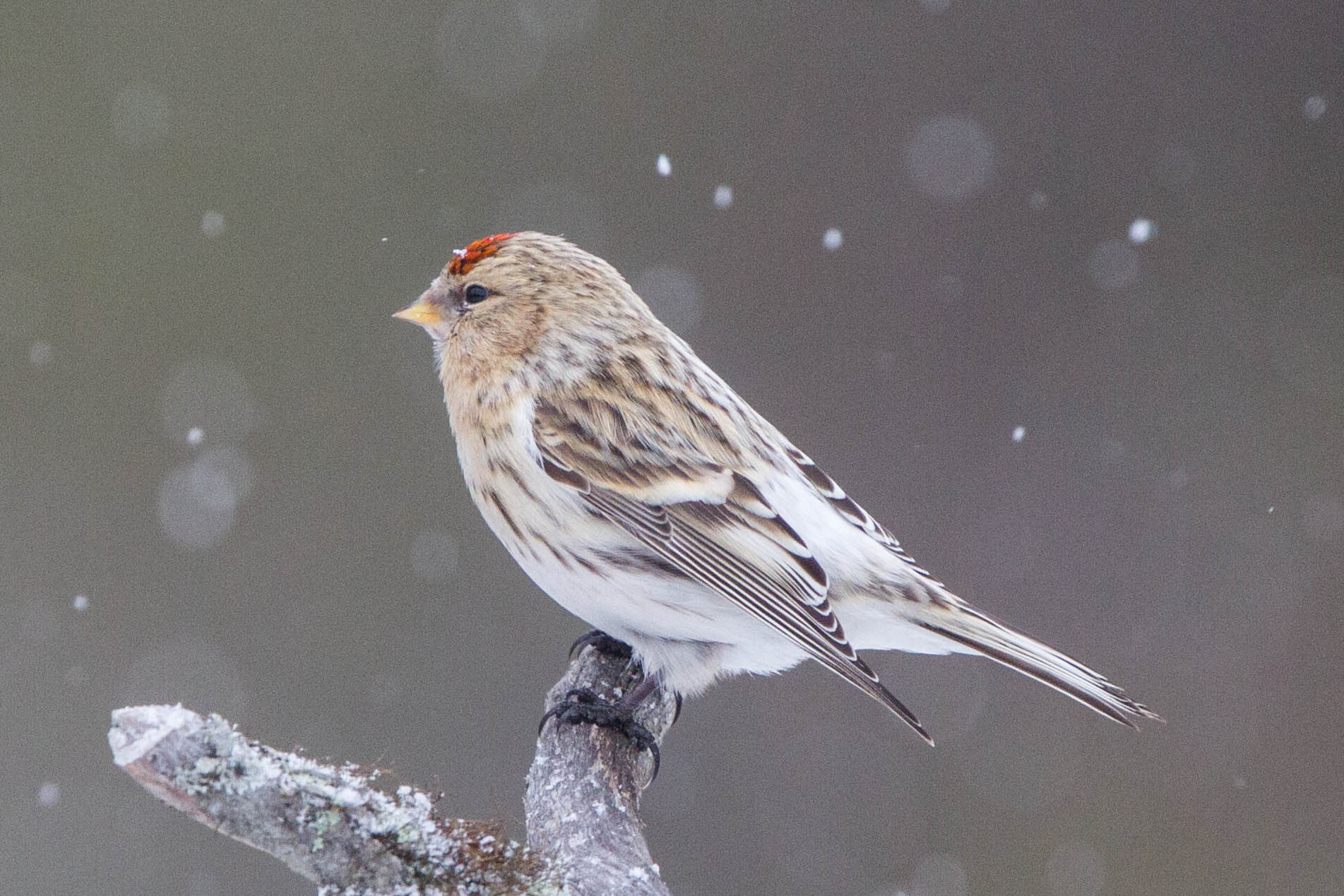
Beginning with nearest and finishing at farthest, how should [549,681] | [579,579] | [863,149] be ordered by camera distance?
1. [579,579]
2. [549,681]
3. [863,149]

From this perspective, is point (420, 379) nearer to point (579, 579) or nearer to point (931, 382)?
point (931, 382)

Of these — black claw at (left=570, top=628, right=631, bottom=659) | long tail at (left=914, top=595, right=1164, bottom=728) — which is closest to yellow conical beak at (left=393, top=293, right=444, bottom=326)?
black claw at (left=570, top=628, right=631, bottom=659)

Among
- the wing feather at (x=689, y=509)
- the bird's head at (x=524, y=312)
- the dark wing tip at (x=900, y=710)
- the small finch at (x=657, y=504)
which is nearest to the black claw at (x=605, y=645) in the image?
the small finch at (x=657, y=504)

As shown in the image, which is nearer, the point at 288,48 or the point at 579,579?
the point at 579,579

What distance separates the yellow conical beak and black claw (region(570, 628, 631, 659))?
60 cm

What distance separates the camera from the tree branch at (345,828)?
3.74 ft

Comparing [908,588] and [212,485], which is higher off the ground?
[212,485]

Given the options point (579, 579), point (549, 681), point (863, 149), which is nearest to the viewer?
point (579, 579)

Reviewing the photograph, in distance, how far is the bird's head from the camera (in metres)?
2.12

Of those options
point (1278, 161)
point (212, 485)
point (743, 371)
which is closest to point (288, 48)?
point (212, 485)

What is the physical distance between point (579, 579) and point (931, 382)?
191cm

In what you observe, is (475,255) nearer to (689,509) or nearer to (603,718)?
(689,509)

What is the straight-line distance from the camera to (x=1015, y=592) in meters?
3.55

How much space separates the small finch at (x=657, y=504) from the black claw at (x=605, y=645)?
157 mm
